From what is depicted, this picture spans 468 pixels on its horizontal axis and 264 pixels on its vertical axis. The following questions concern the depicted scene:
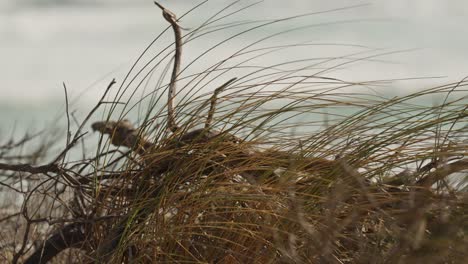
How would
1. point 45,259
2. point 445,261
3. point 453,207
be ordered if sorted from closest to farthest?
point 445,261
point 453,207
point 45,259

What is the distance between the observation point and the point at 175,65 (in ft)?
6.96

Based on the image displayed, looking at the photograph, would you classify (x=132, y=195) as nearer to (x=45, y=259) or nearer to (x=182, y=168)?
(x=182, y=168)

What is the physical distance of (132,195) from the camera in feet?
6.39

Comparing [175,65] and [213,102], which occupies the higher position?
[175,65]

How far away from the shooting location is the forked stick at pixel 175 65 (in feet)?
6.28

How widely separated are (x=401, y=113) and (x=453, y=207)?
0.89 feet

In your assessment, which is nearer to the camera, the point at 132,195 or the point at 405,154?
the point at 405,154

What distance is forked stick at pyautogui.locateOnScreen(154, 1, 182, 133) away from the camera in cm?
191

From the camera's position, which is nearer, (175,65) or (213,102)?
(213,102)

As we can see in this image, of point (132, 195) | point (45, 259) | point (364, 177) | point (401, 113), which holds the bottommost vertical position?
point (45, 259)

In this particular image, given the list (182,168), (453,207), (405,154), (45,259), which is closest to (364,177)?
(405,154)

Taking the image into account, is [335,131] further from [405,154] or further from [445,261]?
[445,261]

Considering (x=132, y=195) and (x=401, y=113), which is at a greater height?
(x=401, y=113)

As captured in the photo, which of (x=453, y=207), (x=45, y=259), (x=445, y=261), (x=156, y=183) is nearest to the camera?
(x=445, y=261)
